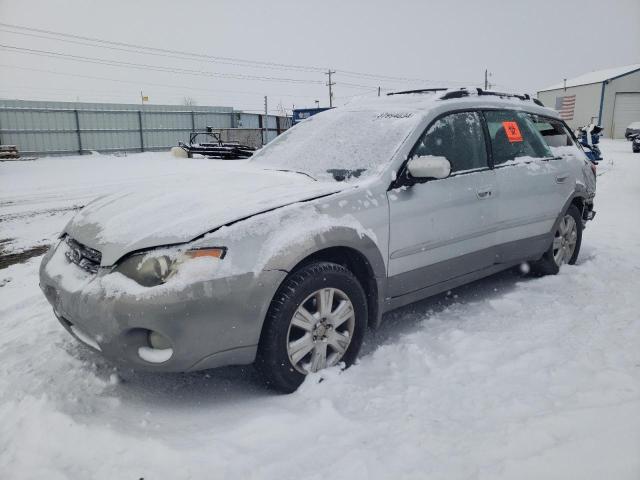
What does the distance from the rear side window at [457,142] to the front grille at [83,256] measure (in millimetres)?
2028

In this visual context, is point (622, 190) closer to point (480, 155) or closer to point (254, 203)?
point (480, 155)

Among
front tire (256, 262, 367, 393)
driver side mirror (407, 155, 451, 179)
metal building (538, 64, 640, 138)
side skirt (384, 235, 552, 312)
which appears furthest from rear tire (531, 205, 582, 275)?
metal building (538, 64, 640, 138)

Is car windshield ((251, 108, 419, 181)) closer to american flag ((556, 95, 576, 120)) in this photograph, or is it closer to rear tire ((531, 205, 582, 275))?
rear tire ((531, 205, 582, 275))

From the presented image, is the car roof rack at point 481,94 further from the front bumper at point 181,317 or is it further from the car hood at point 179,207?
the front bumper at point 181,317

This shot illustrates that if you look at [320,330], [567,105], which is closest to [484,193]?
[320,330]

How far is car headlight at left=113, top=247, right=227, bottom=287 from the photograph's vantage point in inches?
91.7

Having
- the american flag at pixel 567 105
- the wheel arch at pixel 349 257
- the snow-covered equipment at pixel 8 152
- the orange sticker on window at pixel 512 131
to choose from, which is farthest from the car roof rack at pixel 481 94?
the american flag at pixel 567 105

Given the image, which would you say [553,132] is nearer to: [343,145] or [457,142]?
[457,142]

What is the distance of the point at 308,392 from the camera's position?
2.66m

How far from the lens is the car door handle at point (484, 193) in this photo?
359 cm

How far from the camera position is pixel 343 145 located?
348 centimetres

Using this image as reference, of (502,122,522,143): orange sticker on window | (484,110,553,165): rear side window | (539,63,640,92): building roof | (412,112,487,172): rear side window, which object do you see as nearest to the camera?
(412,112,487,172): rear side window

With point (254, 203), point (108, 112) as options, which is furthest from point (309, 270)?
point (108, 112)

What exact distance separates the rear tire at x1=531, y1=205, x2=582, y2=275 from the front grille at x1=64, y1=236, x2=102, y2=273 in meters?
3.74
